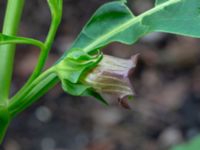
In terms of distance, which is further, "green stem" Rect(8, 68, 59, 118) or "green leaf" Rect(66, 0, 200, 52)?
"green leaf" Rect(66, 0, 200, 52)

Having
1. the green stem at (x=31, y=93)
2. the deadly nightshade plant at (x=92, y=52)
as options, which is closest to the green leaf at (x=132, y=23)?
the deadly nightshade plant at (x=92, y=52)

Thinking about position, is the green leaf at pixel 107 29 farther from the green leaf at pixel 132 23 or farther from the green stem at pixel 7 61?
the green stem at pixel 7 61

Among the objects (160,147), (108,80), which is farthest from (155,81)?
(108,80)

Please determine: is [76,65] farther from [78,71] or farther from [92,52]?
[92,52]

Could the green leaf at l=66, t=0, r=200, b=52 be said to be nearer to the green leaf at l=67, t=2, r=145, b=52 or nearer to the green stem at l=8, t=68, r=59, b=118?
the green leaf at l=67, t=2, r=145, b=52

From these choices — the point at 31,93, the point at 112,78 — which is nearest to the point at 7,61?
the point at 31,93

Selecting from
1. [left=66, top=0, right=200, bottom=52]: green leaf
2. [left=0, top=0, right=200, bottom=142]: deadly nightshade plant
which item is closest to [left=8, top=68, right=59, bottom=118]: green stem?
[left=0, top=0, right=200, bottom=142]: deadly nightshade plant

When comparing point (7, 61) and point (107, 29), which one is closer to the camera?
point (7, 61)
